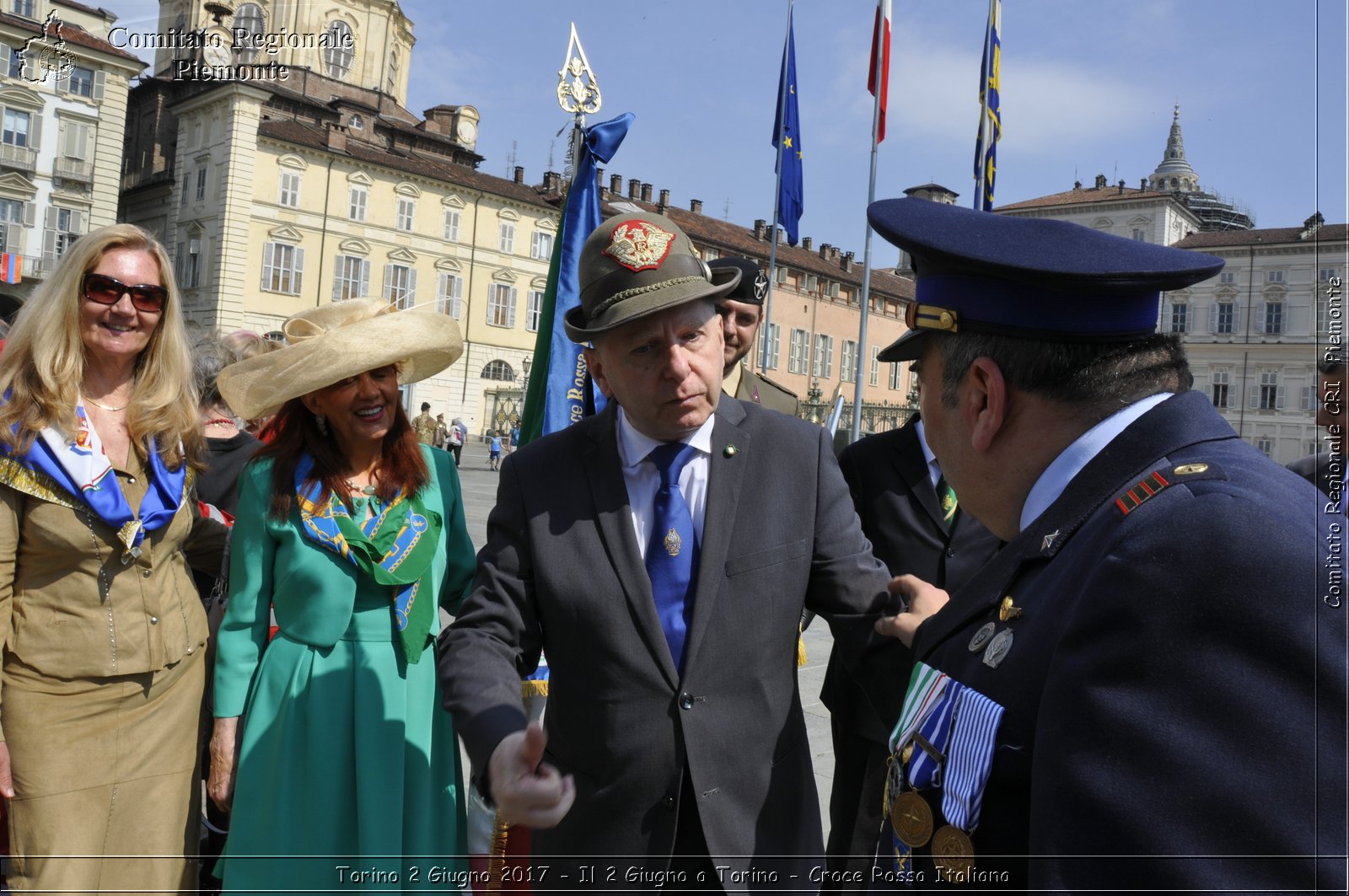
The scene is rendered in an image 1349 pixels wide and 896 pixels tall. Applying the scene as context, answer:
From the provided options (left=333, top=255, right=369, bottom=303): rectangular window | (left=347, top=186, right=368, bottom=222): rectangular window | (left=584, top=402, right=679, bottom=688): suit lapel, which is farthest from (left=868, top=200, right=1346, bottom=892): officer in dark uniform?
(left=347, top=186, right=368, bottom=222): rectangular window

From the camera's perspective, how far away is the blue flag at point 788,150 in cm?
1204

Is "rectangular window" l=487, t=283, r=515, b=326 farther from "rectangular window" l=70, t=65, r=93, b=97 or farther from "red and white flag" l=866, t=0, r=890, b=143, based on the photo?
"red and white flag" l=866, t=0, r=890, b=143

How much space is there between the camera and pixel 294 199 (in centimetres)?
4181

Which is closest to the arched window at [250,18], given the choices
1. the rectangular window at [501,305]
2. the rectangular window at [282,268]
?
the rectangular window at [282,268]

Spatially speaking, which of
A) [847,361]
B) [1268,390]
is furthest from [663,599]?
[1268,390]

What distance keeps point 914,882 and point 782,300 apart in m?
54.9

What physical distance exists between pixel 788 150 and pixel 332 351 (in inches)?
405

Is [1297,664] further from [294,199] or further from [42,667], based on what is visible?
[294,199]

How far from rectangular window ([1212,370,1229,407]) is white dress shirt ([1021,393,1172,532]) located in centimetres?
6157

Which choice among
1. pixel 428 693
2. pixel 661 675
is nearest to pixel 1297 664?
pixel 661 675

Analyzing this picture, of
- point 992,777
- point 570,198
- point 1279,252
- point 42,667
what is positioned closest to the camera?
point 992,777

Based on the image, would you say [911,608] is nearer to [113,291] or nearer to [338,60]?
[113,291]

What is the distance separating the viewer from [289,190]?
137ft

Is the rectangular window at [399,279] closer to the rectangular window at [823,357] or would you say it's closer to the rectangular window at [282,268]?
the rectangular window at [282,268]
